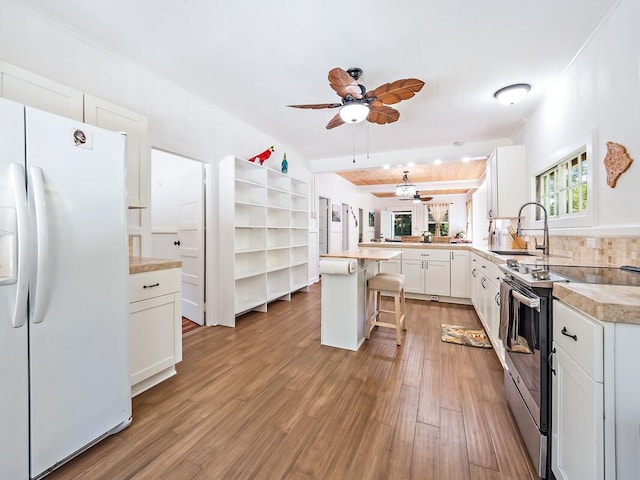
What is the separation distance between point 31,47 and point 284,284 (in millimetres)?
3725

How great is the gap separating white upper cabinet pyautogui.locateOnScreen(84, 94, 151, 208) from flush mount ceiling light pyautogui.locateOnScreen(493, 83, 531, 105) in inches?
133

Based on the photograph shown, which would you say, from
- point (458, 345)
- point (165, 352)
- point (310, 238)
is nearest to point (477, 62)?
point (458, 345)

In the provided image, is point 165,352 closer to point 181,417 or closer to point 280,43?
point 181,417

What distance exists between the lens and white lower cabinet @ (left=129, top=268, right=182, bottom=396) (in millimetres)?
1847

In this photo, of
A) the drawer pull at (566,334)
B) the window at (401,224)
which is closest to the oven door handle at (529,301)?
the drawer pull at (566,334)

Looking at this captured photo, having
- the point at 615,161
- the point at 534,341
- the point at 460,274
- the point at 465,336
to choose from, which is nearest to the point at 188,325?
the point at 465,336

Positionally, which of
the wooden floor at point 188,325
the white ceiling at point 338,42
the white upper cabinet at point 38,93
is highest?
the white ceiling at point 338,42

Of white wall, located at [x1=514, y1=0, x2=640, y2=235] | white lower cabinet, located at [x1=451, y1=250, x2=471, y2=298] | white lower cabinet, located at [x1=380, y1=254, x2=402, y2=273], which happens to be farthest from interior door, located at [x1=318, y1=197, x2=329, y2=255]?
white wall, located at [x1=514, y1=0, x2=640, y2=235]

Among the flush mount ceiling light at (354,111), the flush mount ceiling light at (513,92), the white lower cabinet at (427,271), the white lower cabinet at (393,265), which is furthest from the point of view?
the white lower cabinet at (393,265)

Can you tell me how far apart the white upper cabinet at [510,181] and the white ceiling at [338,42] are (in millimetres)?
542

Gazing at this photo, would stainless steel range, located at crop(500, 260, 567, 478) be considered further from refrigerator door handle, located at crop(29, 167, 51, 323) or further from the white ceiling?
refrigerator door handle, located at crop(29, 167, 51, 323)

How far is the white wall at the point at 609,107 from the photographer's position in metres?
1.66

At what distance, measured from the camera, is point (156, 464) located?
1.36 metres

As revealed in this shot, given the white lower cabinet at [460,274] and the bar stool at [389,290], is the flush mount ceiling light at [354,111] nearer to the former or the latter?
the bar stool at [389,290]
